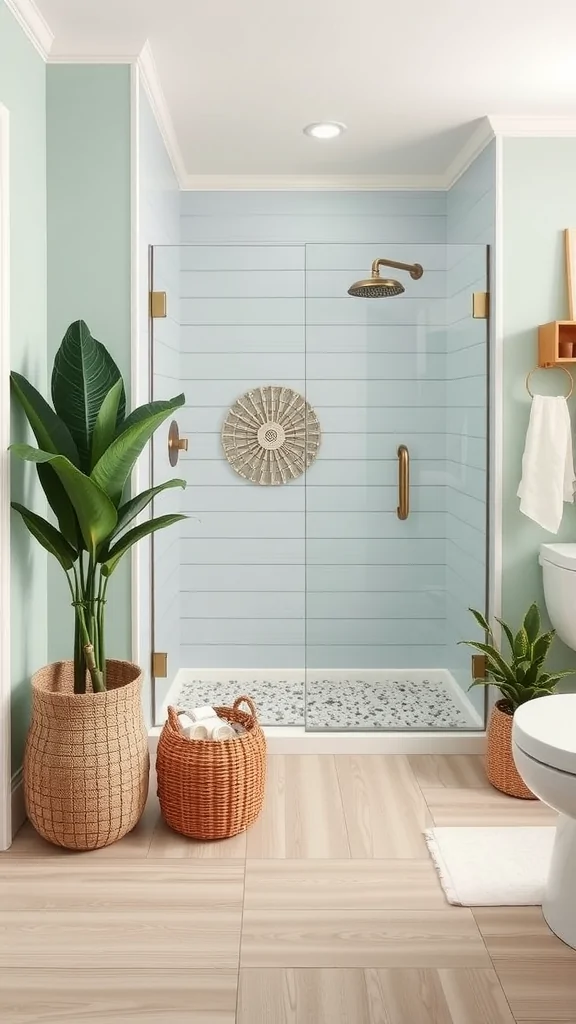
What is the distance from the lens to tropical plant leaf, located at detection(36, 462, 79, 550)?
2.56 metres

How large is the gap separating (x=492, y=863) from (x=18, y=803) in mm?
1432

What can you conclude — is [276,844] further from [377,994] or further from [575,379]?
[575,379]

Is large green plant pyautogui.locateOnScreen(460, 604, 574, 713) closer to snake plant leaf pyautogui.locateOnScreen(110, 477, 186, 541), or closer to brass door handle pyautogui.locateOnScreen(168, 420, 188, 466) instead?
snake plant leaf pyautogui.locateOnScreen(110, 477, 186, 541)

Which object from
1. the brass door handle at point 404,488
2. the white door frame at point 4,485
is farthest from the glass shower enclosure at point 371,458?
the white door frame at point 4,485

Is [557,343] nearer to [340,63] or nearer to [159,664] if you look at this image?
[340,63]

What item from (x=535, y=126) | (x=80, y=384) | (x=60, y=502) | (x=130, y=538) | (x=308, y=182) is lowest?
(x=130, y=538)

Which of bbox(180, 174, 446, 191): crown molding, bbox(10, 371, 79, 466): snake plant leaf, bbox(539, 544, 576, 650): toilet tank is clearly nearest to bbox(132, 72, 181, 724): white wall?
bbox(180, 174, 446, 191): crown molding

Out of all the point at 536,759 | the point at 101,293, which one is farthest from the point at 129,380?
the point at 536,759

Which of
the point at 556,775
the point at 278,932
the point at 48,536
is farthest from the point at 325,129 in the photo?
the point at 278,932

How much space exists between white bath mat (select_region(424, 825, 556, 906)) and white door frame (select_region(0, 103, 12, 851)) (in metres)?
1.27

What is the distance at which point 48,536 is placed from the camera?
254 cm

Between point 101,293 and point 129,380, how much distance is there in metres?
0.31

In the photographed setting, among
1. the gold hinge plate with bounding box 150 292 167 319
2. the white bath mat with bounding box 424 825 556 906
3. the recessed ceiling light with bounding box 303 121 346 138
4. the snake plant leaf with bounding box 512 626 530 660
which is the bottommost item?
the white bath mat with bounding box 424 825 556 906

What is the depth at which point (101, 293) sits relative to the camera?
295 cm
